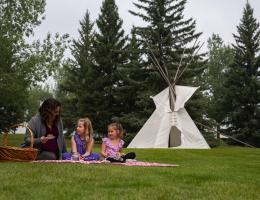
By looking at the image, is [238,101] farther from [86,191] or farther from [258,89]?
[86,191]

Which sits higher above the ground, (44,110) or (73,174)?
(44,110)

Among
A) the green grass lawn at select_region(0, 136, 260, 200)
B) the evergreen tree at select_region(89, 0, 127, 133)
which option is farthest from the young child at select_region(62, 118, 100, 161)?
the evergreen tree at select_region(89, 0, 127, 133)

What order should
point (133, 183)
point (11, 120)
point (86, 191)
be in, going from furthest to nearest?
point (11, 120), point (133, 183), point (86, 191)

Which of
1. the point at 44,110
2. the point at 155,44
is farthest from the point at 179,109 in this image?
the point at 44,110

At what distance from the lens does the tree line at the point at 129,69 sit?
77.3 ft

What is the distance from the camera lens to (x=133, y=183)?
462 centimetres

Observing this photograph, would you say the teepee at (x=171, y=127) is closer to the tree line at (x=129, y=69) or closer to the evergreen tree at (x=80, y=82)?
the tree line at (x=129, y=69)

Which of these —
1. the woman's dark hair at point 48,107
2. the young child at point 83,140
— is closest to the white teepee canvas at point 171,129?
the young child at point 83,140

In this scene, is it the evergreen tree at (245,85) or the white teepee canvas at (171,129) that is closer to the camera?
the white teepee canvas at (171,129)

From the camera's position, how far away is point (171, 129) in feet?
66.0

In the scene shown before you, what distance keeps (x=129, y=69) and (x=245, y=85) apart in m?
8.15

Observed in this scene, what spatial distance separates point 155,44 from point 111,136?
1679 centimetres

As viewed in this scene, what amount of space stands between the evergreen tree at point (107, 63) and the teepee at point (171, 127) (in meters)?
7.69

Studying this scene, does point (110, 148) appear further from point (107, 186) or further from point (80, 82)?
point (80, 82)
